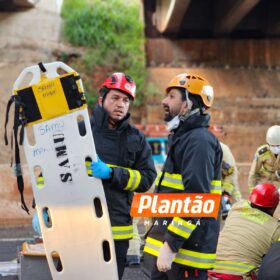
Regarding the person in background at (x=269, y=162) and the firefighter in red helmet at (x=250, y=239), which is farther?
the person in background at (x=269, y=162)

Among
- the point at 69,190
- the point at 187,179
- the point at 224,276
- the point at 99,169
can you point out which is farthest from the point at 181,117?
the point at 224,276

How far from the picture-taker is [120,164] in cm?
362

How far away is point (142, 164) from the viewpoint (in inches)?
147

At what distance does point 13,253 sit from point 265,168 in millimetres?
3189

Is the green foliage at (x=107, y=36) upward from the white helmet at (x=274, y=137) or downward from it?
upward

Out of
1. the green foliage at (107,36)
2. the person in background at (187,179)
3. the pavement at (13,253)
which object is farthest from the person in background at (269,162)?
the green foliage at (107,36)

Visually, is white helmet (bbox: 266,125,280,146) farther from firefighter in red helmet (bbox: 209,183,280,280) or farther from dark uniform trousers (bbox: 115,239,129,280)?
dark uniform trousers (bbox: 115,239,129,280)

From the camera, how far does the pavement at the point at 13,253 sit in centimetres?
554

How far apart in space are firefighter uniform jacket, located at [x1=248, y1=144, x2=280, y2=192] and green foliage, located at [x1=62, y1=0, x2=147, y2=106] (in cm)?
831

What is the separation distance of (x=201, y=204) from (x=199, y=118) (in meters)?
0.49

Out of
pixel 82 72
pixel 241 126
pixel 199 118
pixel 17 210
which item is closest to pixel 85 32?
pixel 82 72

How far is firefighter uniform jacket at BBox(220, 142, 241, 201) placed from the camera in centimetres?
638

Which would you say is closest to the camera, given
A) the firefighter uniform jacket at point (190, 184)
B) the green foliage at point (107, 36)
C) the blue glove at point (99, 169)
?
the firefighter uniform jacket at point (190, 184)

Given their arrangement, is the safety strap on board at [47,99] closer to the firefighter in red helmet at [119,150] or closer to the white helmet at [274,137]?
the firefighter in red helmet at [119,150]
